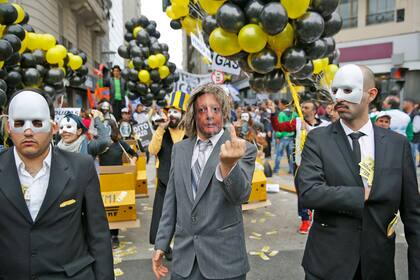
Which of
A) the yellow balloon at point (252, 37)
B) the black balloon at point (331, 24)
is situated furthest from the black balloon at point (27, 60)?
the black balloon at point (331, 24)

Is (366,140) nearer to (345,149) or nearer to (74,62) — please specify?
(345,149)

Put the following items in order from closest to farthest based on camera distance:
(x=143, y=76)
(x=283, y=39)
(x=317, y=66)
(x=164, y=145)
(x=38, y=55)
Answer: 1. (x=164, y=145)
2. (x=283, y=39)
3. (x=317, y=66)
4. (x=38, y=55)
5. (x=143, y=76)

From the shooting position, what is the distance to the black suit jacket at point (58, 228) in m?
1.96

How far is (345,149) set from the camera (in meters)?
2.30

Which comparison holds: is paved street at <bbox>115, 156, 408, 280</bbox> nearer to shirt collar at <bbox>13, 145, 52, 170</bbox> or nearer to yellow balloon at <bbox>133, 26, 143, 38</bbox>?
shirt collar at <bbox>13, 145, 52, 170</bbox>

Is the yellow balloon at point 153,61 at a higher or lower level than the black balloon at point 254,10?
higher

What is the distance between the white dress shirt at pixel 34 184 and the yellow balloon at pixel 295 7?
11.8ft

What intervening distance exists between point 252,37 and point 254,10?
1.17 feet

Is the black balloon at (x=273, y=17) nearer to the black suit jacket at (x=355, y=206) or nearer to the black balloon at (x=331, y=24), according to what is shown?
the black balloon at (x=331, y=24)

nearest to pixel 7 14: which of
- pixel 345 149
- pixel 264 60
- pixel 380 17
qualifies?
pixel 264 60

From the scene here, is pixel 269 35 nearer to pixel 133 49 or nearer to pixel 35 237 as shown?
pixel 35 237

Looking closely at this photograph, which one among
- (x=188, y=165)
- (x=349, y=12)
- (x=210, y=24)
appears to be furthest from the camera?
(x=349, y=12)

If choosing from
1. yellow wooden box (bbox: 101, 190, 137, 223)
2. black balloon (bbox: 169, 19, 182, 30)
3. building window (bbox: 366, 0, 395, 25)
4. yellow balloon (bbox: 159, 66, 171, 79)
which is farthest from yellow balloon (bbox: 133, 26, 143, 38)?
building window (bbox: 366, 0, 395, 25)

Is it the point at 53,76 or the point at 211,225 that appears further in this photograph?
the point at 53,76
